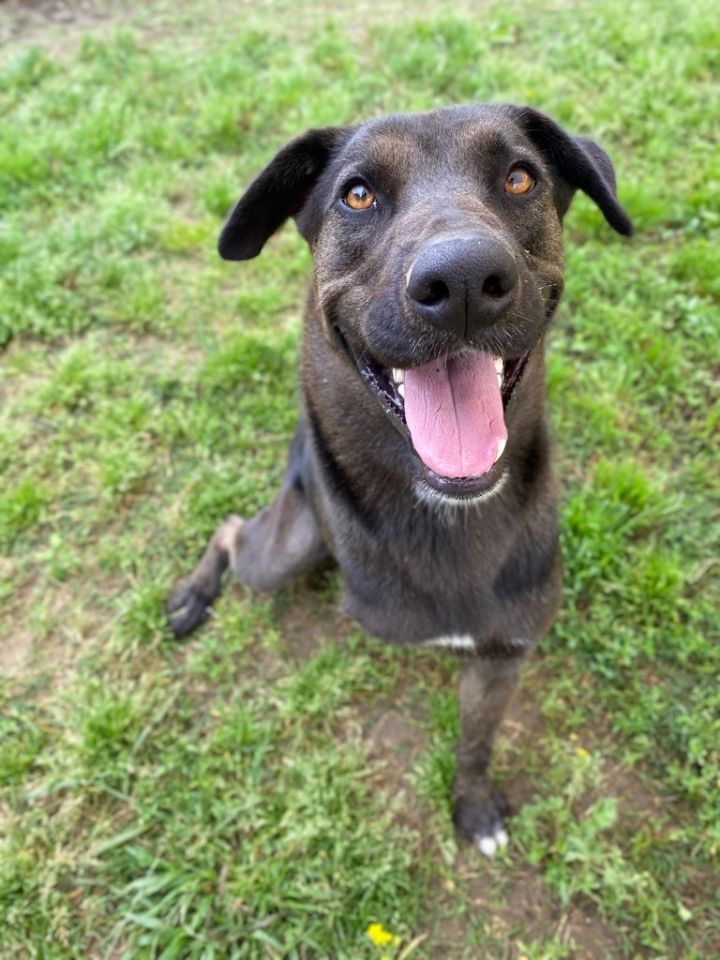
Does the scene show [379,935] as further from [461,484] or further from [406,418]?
[406,418]

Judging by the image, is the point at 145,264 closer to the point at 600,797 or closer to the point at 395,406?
the point at 395,406

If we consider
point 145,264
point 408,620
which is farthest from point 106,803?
point 145,264

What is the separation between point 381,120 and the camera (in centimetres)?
217

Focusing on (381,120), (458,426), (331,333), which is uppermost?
(381,120)

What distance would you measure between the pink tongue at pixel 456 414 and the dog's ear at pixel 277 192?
77 centimetres

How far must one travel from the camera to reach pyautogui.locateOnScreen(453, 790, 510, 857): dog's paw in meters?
2.74

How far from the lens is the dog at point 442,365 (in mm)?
1773

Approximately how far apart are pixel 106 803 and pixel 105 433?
180cm

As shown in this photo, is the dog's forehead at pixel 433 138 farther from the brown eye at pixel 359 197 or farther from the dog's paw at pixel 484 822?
the dog's paw at pixel 484 822

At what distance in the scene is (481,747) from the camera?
2.68m

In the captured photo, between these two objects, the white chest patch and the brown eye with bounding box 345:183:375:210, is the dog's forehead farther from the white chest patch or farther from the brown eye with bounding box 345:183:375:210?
the white chest patch

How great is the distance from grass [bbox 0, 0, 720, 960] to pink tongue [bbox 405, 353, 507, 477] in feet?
4.80

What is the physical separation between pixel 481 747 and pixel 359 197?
1947 millimetres

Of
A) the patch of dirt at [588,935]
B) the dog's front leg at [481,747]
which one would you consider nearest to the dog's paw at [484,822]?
the dog's front leg at [481,747]
